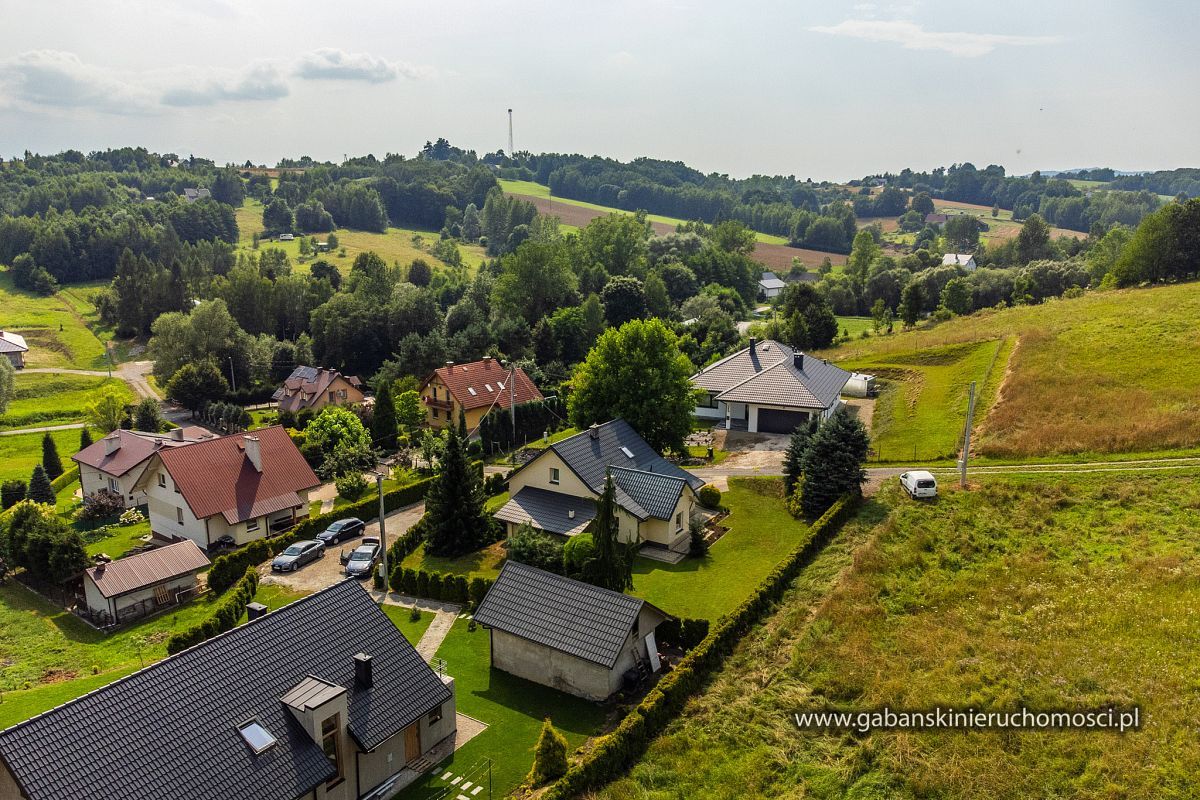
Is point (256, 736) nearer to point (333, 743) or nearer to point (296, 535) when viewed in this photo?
point (333, 743)

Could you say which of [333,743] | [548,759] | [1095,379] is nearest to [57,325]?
[333,743]

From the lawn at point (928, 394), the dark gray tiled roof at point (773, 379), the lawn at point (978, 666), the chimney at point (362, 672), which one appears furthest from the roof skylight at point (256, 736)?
the dark gray tiled roof at point (773, 379)

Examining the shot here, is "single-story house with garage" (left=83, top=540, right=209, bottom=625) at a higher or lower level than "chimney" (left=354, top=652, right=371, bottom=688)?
lower

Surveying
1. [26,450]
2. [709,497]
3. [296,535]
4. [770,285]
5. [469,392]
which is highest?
[770,285]

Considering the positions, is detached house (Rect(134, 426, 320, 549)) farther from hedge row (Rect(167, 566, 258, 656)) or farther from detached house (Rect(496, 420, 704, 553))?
detached house (Rect(496, 420, 704, 553))

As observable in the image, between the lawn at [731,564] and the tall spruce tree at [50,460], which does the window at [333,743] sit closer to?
the lawn at [731,564]

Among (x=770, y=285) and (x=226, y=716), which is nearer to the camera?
(x=226, y=716)

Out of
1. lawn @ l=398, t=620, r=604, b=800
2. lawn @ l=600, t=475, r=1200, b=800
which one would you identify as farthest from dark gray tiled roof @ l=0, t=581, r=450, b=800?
lawn @ l=600, t=475, r=1200, b=800
